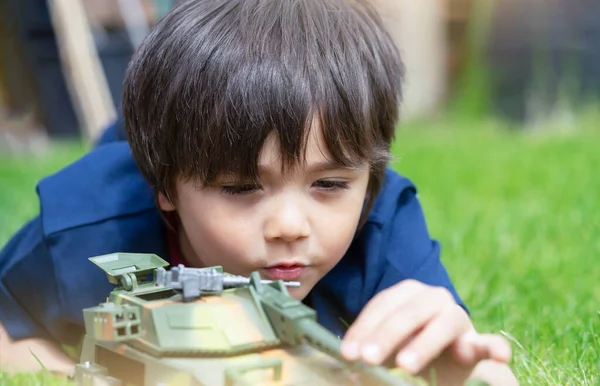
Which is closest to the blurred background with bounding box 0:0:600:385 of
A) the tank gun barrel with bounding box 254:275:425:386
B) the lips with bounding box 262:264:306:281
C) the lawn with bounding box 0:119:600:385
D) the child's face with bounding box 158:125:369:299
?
the lawn with bounding box 0:119:600:385

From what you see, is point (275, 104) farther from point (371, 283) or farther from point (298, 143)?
point (371, 283)

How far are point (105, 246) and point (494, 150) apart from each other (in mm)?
3091

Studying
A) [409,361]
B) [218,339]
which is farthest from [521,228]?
[218,339]


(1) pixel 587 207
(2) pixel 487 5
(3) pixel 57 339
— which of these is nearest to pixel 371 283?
(3) pixel 57 339

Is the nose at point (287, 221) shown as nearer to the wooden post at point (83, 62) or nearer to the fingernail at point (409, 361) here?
the fingernail at point (409, 361)

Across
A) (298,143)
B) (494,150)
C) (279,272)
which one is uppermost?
(298,143)

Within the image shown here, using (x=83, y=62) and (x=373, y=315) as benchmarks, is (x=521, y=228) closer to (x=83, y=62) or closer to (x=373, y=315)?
(x=373, y=315)

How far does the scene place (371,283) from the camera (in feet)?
5.96

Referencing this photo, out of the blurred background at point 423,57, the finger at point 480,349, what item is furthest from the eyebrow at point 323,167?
the blurred background at point 423,57

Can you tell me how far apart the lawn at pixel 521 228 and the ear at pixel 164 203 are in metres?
0.47

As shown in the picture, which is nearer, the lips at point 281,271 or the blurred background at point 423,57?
the lips at point 281,271

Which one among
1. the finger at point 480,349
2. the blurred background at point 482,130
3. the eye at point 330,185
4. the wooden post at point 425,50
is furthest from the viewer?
the wooden post at point 425,50

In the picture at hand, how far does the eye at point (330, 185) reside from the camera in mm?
1509

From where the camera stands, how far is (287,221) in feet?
4.57
